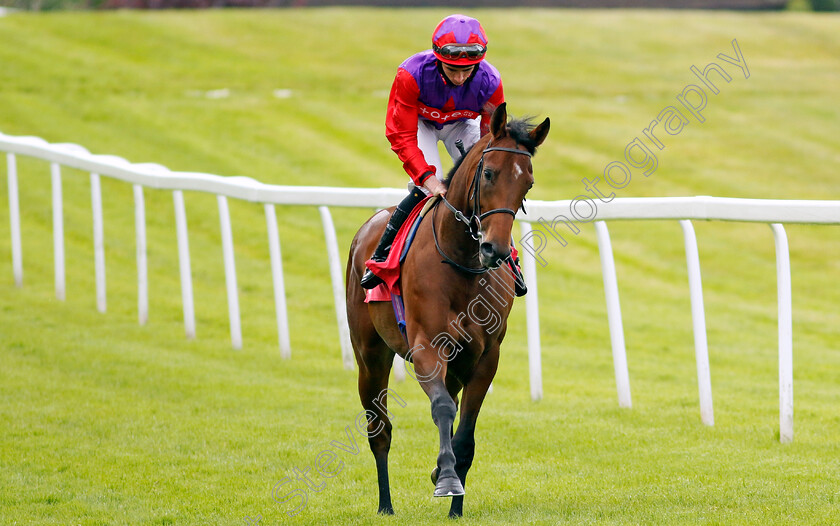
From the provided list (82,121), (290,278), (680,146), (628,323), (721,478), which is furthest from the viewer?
(680,146)

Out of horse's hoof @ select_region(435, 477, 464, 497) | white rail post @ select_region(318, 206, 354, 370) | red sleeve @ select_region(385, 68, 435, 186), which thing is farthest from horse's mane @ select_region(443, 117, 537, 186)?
white rail post @ select_region(318, 206, 354, 370)

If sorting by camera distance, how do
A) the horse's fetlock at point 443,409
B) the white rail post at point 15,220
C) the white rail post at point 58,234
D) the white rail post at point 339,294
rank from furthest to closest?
the white rail post at point 15,220 → the white rail post at point 58,234 → the white rail post at point 339,294 → the horse's fetlock at point 443,409

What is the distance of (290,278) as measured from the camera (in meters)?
12.3

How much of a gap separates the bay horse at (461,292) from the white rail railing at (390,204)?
179 centimetres

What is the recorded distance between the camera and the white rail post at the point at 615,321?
6.68 metres

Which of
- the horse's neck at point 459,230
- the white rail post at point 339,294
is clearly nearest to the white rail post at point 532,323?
the white rail post at point 339,294

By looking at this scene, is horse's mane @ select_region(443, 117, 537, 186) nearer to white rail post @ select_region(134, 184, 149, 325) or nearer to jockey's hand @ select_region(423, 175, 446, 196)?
jockey's hand @ select_region(423, 175, 446, 196)

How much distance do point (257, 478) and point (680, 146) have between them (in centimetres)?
1721

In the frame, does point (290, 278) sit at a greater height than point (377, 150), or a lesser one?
lesser

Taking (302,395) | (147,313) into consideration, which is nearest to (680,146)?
(147,313)

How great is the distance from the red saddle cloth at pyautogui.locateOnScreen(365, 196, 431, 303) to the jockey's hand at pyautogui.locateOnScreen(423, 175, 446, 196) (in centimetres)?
20

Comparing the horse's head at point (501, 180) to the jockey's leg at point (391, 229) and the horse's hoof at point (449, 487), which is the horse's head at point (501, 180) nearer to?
the jockey's leg at point (391, 229)

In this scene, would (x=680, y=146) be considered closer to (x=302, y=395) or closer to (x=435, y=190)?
(x=302, y=395)

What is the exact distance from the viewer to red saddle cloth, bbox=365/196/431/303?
4895mm
